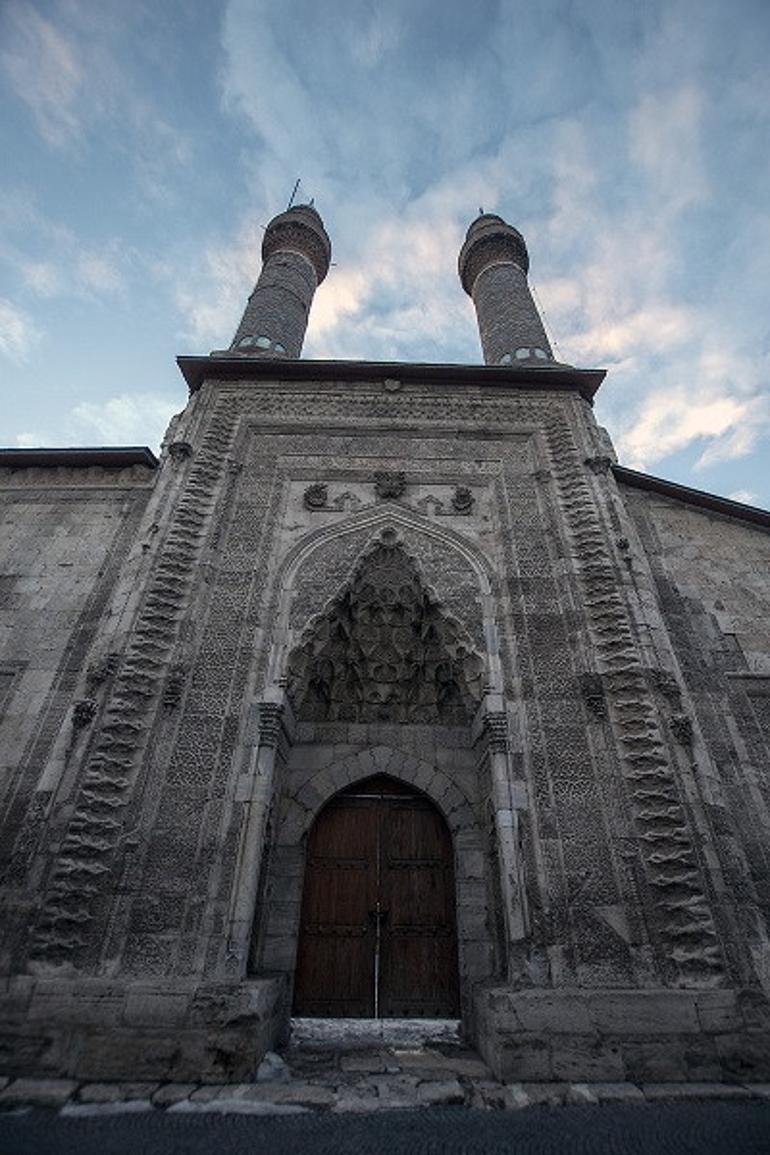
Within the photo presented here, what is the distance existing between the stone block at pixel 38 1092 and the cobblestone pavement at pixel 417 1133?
0.60 feet

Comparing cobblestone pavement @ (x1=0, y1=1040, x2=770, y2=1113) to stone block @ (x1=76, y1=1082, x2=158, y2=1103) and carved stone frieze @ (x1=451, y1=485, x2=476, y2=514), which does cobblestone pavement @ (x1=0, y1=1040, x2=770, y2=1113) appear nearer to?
stone block @ (x1=76, y1=1082, x2=158, y2=1103)

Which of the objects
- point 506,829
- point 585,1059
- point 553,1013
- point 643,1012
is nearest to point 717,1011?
point 643,1012

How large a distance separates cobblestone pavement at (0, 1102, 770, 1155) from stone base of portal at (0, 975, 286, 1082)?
0.56 m

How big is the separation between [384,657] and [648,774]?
2.80 metres

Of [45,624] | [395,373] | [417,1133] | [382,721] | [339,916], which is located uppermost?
[395,373]

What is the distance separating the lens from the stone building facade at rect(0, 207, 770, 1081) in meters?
3.82

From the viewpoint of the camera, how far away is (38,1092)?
125 inches

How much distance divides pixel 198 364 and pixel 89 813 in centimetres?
656

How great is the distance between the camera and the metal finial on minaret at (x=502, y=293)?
471 inches

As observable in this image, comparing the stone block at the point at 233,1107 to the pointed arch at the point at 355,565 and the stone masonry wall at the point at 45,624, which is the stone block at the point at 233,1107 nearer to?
the stone masonry wall at the point at 45,624

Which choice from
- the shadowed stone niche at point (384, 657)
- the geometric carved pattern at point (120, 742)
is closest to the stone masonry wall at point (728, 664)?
the shadowed stone niche at point (384, 657)

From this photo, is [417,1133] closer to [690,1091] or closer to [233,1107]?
[233,1107]

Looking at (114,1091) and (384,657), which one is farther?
(384,657)

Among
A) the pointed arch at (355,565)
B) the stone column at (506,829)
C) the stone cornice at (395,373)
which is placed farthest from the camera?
the stone cornice at (395,373)
